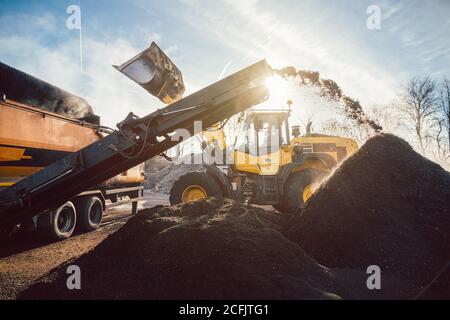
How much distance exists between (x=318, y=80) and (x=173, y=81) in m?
4.90

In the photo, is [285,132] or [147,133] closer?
[147,133]

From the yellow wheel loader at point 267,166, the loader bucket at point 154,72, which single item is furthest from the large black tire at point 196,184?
the loader bucket at point 154,72

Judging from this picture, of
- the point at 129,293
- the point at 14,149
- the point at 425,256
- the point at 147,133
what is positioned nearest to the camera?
the point at 129,293

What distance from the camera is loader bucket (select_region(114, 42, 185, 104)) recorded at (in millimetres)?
4922

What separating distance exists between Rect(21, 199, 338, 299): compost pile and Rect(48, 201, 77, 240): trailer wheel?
316cm

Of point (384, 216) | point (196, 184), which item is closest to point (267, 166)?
point (196, 184)

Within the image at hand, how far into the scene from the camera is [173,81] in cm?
545

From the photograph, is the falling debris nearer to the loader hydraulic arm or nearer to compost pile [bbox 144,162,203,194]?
the loader hydraulic arm

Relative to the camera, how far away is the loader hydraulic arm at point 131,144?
4.22 meters

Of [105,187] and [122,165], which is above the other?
[122,165]

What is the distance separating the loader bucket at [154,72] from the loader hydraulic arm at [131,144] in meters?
1.17

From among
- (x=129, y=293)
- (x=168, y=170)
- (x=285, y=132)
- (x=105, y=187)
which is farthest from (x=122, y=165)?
(x=168, y=170)

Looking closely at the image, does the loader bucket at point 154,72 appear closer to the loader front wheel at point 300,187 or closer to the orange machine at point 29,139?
the orange machine at point 29,139
